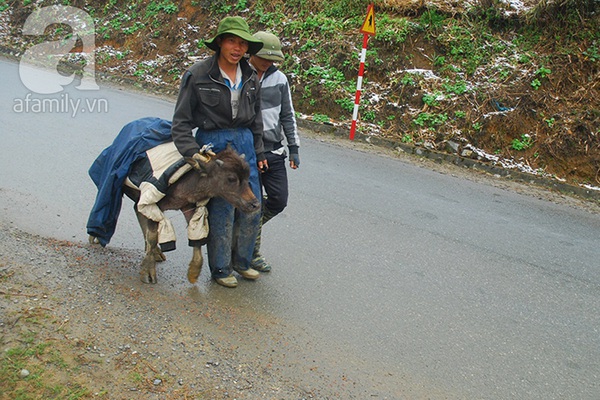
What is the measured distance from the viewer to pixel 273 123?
16.4 ft

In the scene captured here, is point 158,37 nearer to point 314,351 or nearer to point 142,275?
point 142,275

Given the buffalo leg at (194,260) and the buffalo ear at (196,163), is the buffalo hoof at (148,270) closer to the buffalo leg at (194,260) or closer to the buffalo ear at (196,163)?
the buffalo leg at (194,260)

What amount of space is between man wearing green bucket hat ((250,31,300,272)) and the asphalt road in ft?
2.05

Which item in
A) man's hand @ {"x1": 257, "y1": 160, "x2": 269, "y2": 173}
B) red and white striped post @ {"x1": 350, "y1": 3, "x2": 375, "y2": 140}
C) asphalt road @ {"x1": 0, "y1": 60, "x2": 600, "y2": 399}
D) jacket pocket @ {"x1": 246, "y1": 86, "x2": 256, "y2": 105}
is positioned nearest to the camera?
asphalt road @ {"x1": 0, "y1": 60, "x2": 600, "y2": 399}

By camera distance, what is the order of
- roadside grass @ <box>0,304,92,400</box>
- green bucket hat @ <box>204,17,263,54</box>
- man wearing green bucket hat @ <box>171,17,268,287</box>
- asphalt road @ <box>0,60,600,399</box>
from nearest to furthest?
roadside grass @ <box>0,304,92,400</box>
asphalt road @ <box>0,60,600,399</box>
green bucket hat @ <box>204,17,263,54</box>
man wearing green bucket hat @ <box>171,17,268,287</box>

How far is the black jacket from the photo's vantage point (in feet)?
14.2

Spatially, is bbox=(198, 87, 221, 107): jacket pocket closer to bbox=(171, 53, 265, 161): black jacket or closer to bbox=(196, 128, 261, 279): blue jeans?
bbox=(171, 53, 265, 161): black jacket

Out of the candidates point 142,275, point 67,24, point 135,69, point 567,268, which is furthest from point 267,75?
point 67,24

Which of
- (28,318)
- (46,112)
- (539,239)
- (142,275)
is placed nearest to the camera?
(28,318)

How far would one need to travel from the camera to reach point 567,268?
5980 millimetres

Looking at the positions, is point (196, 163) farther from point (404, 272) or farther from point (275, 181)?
point (404, 272)

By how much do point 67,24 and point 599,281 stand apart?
66.1 feet

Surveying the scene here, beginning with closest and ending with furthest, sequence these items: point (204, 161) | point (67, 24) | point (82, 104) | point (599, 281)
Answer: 1. point (204, 161)
2. point (599, 281)
3. point (82, 104)
4. point (67, 24)

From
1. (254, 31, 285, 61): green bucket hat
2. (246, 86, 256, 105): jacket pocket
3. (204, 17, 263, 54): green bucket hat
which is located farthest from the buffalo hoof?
(254, 31, 285, 61): green bucket hat
